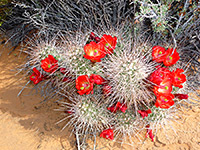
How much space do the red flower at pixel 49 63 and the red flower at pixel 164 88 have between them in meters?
0.94

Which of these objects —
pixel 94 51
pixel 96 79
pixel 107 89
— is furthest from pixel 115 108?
pixel 94 51

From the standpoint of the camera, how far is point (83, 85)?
163 centimetres

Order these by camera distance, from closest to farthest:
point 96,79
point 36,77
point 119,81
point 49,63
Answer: point 119,81 < point 96,79 < point 49,63 < point 36,77

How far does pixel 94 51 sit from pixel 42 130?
1.03 meters

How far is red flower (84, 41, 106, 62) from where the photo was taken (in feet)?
5.26

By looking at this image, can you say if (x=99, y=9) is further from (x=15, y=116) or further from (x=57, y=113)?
(x=15, y=116)

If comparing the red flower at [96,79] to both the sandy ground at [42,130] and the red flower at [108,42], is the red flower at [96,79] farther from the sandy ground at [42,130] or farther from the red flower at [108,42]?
the sandy ground at [42,130]

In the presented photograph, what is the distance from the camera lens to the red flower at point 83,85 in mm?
1588

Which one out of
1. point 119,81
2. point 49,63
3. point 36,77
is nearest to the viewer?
point 119,81

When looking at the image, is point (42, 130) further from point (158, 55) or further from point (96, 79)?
point (158, 55)

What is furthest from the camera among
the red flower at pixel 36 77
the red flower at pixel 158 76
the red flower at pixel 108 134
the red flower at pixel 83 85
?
the red flower at pixel 36 77

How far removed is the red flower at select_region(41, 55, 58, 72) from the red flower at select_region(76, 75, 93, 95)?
0.32 meters

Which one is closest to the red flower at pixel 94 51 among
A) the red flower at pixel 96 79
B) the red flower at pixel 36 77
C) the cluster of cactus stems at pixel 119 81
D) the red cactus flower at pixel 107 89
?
the cluster of cactus stems at pixel 119 81

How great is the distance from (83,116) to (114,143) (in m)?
0.49
